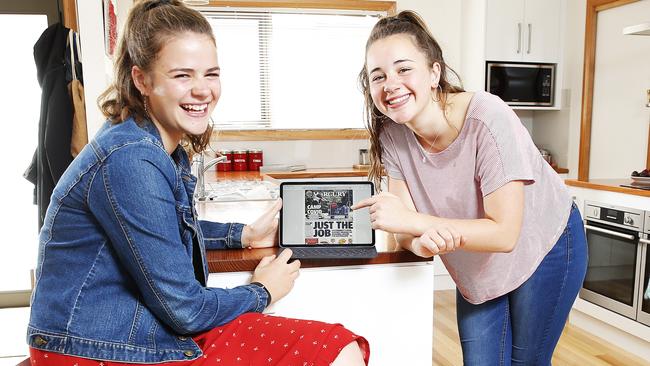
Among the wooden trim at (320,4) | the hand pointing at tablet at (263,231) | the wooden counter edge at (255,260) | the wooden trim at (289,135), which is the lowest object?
the wooden counter edge at (255,260)

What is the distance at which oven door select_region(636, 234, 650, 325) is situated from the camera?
261 centimetres

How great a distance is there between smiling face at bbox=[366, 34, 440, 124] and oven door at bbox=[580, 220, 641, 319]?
6.84 ft

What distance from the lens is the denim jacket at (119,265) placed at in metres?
0.84

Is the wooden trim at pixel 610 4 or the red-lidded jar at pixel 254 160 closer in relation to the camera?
the wooden trim at pixel 610 4

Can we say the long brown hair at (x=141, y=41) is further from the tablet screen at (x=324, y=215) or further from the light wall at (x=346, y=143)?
the light wall at (x=346, y=143)

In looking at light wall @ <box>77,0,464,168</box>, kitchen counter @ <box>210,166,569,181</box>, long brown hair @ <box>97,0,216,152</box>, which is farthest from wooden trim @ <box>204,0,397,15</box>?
long brown hair @ <box>97,0,216,152</box>

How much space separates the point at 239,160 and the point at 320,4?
1485mm

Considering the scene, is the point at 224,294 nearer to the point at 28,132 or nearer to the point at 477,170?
the point at 477,170

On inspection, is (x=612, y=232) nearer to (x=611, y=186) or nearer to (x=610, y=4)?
(x=611, y=186)

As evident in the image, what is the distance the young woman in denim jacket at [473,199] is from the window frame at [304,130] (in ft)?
9.41

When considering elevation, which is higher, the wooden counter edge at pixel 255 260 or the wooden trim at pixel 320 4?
the wooden trim at pixel 320 4

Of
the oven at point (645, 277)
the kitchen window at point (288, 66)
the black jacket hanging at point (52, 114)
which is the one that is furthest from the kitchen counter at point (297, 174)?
the oven at point (645, 277)

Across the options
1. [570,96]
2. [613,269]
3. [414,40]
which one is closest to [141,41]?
[414,40]

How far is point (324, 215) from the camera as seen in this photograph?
1263mm
